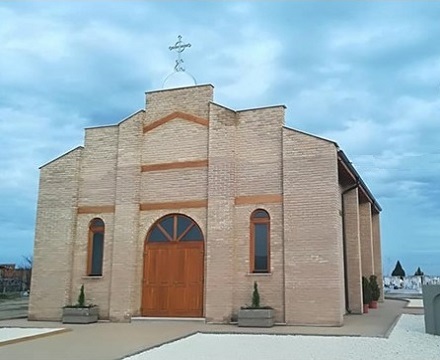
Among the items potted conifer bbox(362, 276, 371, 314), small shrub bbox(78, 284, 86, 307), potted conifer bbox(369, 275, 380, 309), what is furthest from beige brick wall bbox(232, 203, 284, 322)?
potted conifer bbox(369, 275, 380, 309)

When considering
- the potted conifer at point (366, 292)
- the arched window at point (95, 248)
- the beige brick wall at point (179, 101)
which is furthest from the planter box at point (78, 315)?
the potted conifer at point (366, 292)

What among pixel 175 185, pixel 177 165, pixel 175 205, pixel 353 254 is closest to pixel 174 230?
pixel 175 205

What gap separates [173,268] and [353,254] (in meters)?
6.45

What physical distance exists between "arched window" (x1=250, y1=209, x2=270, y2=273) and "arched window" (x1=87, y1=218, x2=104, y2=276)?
198 inches

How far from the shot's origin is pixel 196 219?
15773mm

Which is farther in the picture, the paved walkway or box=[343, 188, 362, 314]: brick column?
box=[343, 188, 362, 314]: brick column

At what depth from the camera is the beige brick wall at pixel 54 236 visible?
16.7m

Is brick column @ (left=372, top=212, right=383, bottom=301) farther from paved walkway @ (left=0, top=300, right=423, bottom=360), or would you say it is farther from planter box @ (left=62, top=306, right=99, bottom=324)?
planter box @ (left=62, top=306, right=99, bottom=324)

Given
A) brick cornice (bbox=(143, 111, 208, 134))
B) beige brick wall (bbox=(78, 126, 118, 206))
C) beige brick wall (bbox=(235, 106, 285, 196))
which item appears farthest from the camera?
beige brick wall (bbox=(78, 126, 118, 206))

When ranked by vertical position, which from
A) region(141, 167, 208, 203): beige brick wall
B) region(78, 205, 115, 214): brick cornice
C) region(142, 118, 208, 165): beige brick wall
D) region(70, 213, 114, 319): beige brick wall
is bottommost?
region(70, 213, 114, 319): beige brick wall

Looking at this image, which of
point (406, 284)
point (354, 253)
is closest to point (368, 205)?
point (354, 253)

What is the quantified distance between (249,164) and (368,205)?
938cm

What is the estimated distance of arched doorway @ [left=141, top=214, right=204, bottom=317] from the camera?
1552cm

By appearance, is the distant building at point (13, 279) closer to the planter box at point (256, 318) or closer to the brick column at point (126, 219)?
the brick column at point (126, 219)
